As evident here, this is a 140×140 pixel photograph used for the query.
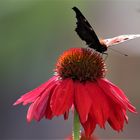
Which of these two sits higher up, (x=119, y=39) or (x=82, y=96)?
(x=119, y=39)

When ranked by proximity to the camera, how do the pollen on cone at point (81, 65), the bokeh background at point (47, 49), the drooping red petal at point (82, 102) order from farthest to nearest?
the bokeh background at point (47, 49), the pollen on cone at point (81, 65), the drooping red petal at point (82, 102)

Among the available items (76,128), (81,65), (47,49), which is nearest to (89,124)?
(76,128)

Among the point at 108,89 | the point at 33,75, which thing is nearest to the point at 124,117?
the point at 108,89

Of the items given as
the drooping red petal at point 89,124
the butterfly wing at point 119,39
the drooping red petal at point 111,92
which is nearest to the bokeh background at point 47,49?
the butterfly wing at point 119,39

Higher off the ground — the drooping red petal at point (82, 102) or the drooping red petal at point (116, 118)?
the drooping red petal at point (82, 102)

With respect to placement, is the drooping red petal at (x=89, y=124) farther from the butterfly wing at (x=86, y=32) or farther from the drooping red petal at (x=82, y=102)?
the butterfly wing at (x=86, y=32)

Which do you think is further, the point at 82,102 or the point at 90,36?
the point at 90,36

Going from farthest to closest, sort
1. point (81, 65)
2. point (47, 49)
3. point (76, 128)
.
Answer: point (47, 49) → point (81, 65) → point (76, 128)

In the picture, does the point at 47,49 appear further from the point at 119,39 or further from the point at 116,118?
the point at 116,118
